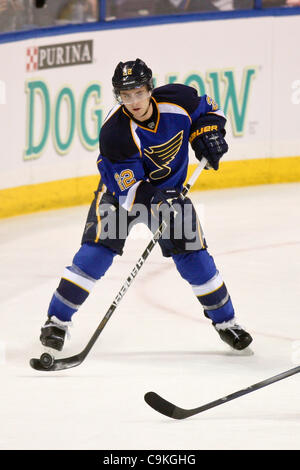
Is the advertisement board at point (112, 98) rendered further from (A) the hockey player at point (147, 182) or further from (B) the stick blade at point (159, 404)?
(B) the stick blade at point (159, 404)

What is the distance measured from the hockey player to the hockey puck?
87 mm

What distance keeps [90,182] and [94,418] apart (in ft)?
10.8

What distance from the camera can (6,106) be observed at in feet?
20.0

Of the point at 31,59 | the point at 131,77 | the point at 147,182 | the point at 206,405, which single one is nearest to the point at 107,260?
the point at 147,182

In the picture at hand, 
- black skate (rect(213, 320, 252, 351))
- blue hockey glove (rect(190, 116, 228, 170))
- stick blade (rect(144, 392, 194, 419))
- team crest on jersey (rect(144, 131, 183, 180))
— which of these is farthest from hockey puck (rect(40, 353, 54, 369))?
blue hockey glove (rect(190, 116, 228, 170))

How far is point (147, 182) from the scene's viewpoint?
12.6ft

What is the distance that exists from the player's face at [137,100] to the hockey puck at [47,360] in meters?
0.89

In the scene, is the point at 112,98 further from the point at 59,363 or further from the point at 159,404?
the point at 159,404

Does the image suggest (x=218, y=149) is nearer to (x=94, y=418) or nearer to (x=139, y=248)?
(x=94, y=418)

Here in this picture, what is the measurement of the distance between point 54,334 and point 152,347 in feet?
Result: 1.40

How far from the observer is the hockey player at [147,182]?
3.79 m

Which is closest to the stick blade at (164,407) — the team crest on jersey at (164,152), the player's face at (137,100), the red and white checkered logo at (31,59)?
the team crest on jersey at (164,152)

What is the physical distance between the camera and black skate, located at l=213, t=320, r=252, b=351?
404cm

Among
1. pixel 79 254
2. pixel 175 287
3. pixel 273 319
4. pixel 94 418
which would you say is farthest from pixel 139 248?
pixel 94 418
